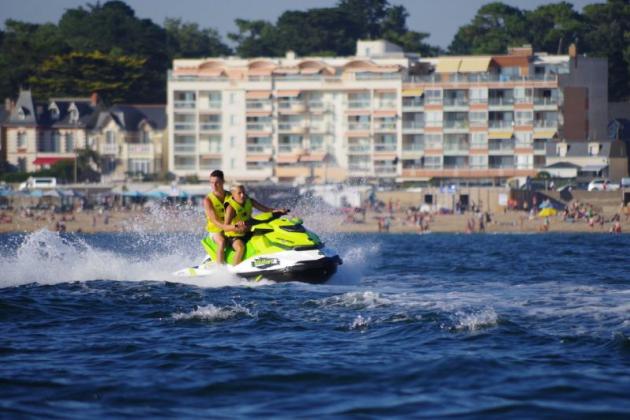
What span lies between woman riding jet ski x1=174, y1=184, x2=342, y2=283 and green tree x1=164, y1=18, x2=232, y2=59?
11289cm

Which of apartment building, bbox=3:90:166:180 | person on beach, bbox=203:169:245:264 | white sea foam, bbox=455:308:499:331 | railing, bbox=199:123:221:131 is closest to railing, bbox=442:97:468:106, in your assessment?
railing, bbox=199:123:221:131

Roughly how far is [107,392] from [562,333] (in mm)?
5996

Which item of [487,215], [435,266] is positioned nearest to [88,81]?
[487,215]

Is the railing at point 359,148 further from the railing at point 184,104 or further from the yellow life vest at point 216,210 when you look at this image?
the yellow life vest at point 216,210

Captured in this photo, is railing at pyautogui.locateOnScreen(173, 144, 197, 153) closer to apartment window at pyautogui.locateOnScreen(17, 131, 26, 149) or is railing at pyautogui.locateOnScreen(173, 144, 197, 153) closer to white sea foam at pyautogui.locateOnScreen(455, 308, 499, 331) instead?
apartment window at pyautogui.locateOnScreen(17, 131, 26, 149)

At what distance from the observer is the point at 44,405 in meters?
13.1

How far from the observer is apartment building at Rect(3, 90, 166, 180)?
9975 cm

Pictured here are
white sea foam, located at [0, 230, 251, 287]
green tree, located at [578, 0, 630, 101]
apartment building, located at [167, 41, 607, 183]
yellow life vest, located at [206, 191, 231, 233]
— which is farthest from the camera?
green tree, located at [578, 0, 630, 101]

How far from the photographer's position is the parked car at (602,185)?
79.2m

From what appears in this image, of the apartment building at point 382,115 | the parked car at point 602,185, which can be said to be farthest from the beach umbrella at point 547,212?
the apartment building at point 382,115

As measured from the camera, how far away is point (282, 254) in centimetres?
2211

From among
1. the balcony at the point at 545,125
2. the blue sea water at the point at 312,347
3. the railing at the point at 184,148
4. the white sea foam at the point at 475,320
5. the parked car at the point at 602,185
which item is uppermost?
the balcony at the point at 545,125

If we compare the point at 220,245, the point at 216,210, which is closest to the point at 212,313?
the point at 220,245

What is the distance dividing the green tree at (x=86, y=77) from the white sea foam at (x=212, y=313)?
92786mm
